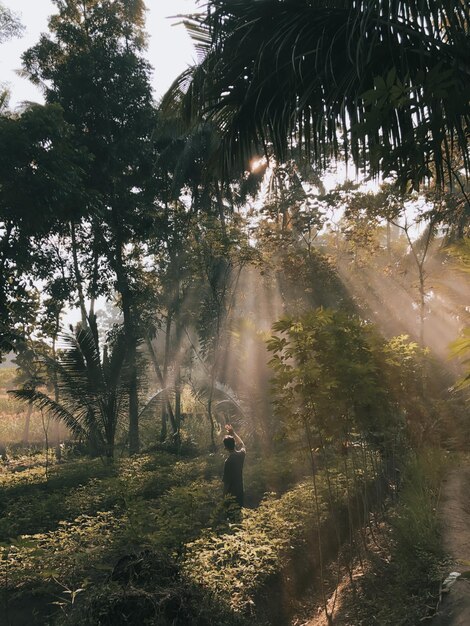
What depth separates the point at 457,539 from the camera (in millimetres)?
5910

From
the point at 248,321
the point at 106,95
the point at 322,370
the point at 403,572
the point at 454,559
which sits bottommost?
the point at 403,572

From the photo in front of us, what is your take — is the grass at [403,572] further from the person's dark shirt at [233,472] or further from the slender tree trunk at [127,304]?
the slender tree trunk at [127,304]

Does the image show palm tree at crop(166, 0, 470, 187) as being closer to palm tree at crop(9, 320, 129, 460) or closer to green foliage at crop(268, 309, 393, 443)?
green foliage at crop(268, 309, 393, 443)

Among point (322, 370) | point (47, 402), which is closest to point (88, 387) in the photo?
point (47, 402)

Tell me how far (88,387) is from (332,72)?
32.4 ft

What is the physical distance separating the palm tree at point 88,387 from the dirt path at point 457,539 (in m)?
7.52

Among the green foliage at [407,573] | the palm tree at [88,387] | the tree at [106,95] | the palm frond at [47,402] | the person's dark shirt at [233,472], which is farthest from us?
the tree at [106,95]

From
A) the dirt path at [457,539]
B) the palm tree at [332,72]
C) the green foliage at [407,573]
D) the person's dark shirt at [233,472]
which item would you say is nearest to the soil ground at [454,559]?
the dirt path at [457,539]

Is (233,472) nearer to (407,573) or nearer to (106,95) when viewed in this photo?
(407,573)

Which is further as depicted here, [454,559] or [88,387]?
[88,387]

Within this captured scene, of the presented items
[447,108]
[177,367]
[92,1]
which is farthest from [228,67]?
[177,367]

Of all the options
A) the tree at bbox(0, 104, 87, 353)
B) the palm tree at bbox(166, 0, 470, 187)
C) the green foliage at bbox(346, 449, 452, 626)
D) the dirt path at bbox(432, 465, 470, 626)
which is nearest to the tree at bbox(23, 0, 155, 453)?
the tree at bbox(0, 104, 87, 353)

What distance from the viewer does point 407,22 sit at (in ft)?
10.2

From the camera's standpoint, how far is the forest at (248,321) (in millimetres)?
3275
